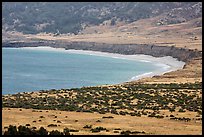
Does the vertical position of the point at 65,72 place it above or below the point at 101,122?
below

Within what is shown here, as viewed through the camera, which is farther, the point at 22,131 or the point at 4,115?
the point at 4,115

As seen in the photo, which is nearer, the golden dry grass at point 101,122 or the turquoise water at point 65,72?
the golden dry grass at point 101,122

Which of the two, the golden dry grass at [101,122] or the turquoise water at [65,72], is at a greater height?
the golden dry grass at [101,122]

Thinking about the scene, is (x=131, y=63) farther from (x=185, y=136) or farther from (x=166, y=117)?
(x=185, y=136)

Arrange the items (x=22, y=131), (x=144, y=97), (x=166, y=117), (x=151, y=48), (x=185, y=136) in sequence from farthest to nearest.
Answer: (x=151, y=48), (x=144, y=97), (x=166, y=117), (x=185, y=136), (x=22, y=131)

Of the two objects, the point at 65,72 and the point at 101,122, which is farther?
the point at 65,72

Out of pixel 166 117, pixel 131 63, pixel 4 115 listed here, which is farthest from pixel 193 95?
pixel 131 63

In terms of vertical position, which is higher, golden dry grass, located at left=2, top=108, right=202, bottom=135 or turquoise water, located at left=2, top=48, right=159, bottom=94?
golden dry grass, located at left=2, top=108, right=202, bottom=135

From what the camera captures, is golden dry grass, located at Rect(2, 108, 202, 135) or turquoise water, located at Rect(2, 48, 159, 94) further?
turquoise water, located at Rect(2, 48, 159, 94)
